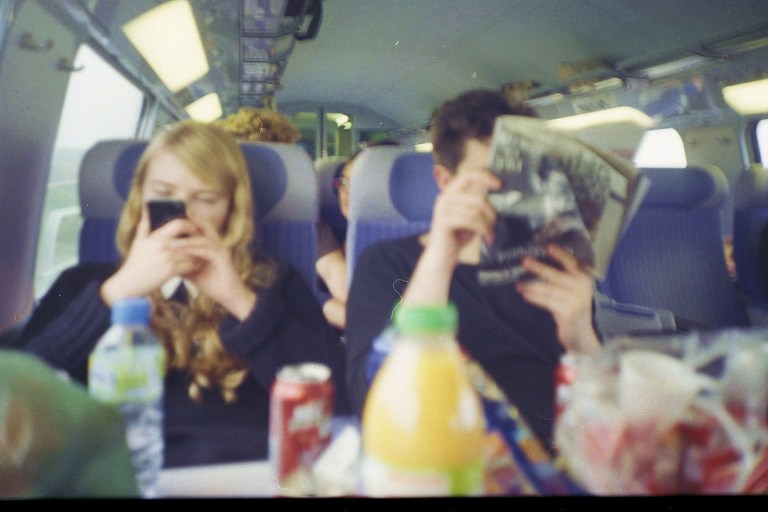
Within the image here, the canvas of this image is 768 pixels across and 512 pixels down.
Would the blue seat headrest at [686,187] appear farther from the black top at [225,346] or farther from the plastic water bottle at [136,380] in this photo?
the plastic water bottle at [136,380]

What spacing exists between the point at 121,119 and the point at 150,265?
1.09 feet

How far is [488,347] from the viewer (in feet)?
4.00

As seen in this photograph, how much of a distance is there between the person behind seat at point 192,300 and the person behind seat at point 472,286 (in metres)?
0.24

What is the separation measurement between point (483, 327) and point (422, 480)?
43cm

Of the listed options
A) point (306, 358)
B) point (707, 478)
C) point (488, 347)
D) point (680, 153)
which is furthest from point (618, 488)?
point (680, 153)

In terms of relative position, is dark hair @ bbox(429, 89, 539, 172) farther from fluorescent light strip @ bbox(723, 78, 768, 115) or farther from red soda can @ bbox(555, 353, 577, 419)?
fluorescent light strip @ bbox(723, 78, 768, 115)

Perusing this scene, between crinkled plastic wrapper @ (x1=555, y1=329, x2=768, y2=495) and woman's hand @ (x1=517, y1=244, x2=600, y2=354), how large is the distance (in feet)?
0.17

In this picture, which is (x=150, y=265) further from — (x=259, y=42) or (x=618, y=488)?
(x=618, y=488)

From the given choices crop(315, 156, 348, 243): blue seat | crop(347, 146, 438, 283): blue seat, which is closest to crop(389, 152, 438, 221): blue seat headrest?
crop(347, 146, 438, 283): blue seat

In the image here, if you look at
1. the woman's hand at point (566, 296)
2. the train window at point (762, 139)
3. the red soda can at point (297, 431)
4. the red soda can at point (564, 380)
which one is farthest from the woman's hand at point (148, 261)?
the train window at point (762, 139)

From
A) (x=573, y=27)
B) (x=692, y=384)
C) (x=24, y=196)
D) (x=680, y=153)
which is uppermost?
(x=573, y=27)

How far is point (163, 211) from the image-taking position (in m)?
1.13

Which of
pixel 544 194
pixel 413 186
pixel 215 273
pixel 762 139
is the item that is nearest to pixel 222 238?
pixel 215 273

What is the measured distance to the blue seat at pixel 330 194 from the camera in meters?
1.24
